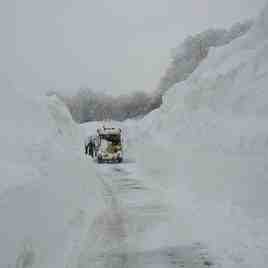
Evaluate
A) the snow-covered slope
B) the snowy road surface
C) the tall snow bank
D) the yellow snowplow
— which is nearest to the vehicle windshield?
the yellow snowplow

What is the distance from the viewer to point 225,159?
16469 millimetres

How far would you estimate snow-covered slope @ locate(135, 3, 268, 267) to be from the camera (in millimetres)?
11000

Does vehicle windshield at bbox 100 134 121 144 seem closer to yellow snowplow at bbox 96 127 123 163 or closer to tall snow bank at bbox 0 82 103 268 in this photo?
Result: yellow snowplow at bbox 96 127 123 163

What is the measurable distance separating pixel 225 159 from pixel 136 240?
261 inches

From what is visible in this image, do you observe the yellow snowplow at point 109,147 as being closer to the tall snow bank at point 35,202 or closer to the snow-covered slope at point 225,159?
the snow-covered slope at point 225,159

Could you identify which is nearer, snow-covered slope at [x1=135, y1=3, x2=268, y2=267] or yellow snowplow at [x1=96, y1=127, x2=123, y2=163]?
snow-covered slope at [x1=135, y1=3, x2=268, y2=267]

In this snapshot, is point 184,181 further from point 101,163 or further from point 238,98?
point 101,163

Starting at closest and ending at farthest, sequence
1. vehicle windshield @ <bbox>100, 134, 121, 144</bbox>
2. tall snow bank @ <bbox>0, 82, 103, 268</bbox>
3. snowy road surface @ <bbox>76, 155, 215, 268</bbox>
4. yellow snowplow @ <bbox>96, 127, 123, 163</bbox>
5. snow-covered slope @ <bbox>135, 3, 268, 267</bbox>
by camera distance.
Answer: tall snow bank @ <bbox>0, 82, 103, 268</bbox> < snowy road surface @ <bbox>76, 155, 215, 268</bbox> < snow-covered slope @ <bbox>135, 3, 268, 267</bbox> < yellow snowplow @ <bbox>96, 127, 123, 163</bbox> < vehicle windshield @ <bbox>100, 134, 121, 144</bbox>

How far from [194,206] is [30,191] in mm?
9134

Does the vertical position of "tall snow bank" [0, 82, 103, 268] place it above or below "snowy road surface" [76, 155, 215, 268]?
above

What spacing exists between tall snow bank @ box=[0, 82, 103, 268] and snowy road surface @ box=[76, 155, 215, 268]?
20.2 inches

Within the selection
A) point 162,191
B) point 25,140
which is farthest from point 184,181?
point 25,140

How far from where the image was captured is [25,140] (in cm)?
1162

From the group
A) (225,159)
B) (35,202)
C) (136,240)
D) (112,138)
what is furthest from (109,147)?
(35,202)
